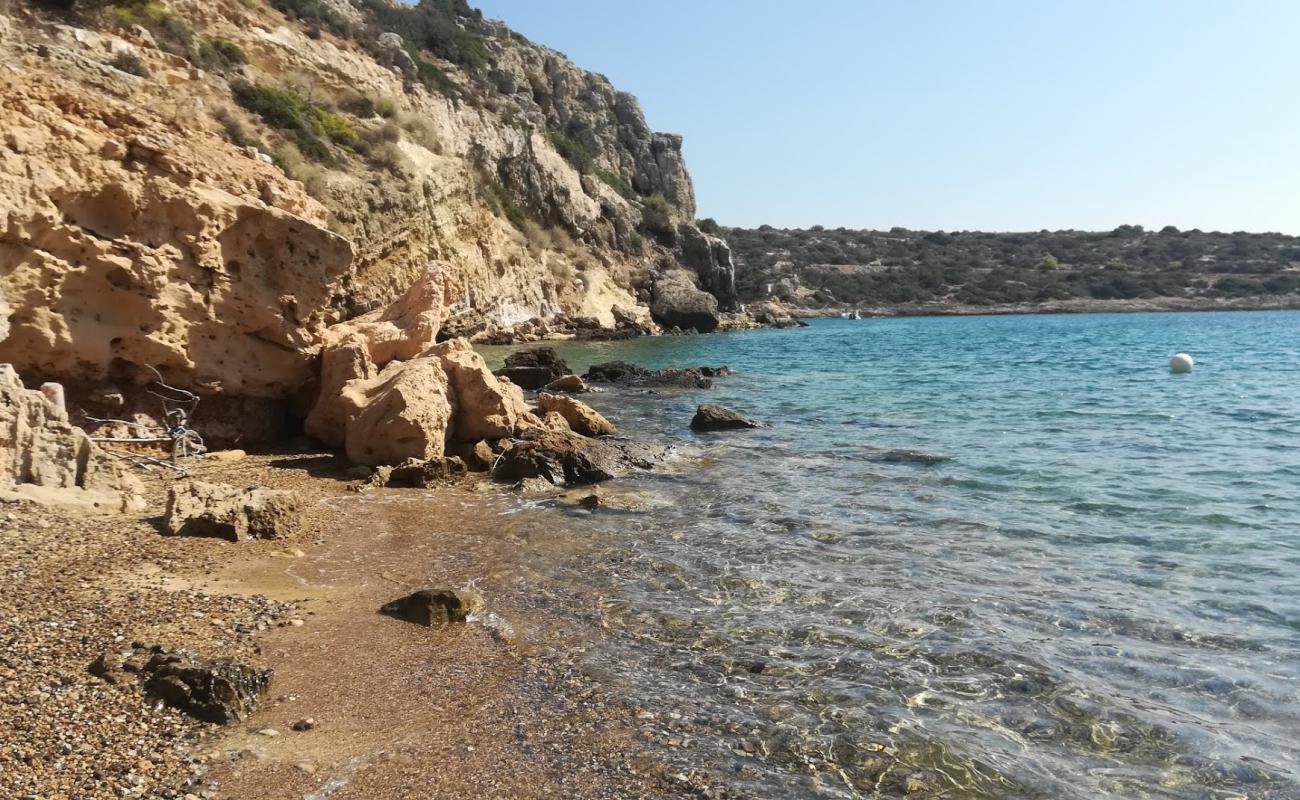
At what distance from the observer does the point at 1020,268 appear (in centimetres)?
9250

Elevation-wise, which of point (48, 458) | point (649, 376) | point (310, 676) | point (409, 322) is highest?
point (409, 322)

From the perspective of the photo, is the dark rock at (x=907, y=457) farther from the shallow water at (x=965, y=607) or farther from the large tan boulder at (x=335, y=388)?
the large tan boulder at (x=335, y=388)

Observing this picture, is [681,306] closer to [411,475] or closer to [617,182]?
[617,182]

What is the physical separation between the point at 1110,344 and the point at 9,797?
141 ft

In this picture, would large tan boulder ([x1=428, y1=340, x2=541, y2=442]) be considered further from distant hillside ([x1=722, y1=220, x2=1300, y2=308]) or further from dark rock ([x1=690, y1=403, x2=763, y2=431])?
distant hillside ([x1=722, y1=220, x2=1300, y2=308])

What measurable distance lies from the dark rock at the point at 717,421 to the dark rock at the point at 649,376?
7.31m

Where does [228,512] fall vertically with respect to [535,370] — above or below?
above

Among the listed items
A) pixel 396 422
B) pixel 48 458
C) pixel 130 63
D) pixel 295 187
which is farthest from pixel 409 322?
pixel 130 63

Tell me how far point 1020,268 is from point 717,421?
88.3 metres

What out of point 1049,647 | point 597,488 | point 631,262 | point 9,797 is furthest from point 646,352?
point 9,797

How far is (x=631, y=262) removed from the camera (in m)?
53.4

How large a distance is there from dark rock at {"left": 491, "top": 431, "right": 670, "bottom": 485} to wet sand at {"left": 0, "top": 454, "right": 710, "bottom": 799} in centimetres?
315

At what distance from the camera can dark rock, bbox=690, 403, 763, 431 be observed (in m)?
15.3

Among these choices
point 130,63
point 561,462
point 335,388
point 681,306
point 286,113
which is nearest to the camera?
point 561,462
